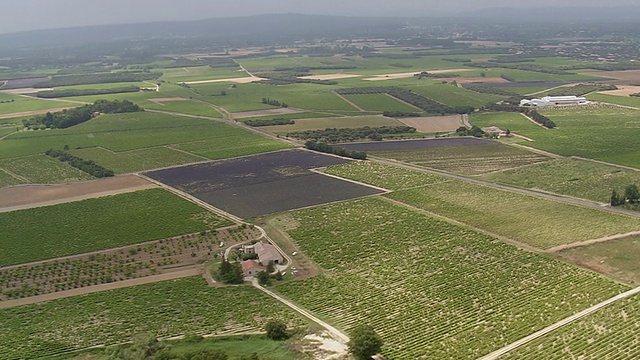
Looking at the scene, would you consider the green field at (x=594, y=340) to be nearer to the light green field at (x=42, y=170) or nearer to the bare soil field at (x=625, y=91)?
the light green field at (x=42, y=170)

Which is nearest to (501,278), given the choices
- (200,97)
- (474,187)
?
(474,187)

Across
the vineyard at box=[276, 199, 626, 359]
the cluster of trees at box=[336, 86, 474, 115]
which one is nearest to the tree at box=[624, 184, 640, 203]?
the vineyard at box=[276, 199, 626, 359]

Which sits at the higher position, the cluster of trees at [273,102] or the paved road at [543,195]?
the cluster of trees at [273,102]

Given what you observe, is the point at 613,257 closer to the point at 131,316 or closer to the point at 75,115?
the point at 131,316

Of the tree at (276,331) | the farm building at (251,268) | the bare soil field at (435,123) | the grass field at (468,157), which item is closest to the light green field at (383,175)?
the grass field at (468,157)

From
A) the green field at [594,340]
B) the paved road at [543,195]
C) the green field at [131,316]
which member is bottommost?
the green field at [131,316]

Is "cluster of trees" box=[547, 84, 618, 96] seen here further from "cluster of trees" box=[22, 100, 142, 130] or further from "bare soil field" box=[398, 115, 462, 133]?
"cluster of trees" box=[22, 100, 142, 130]
